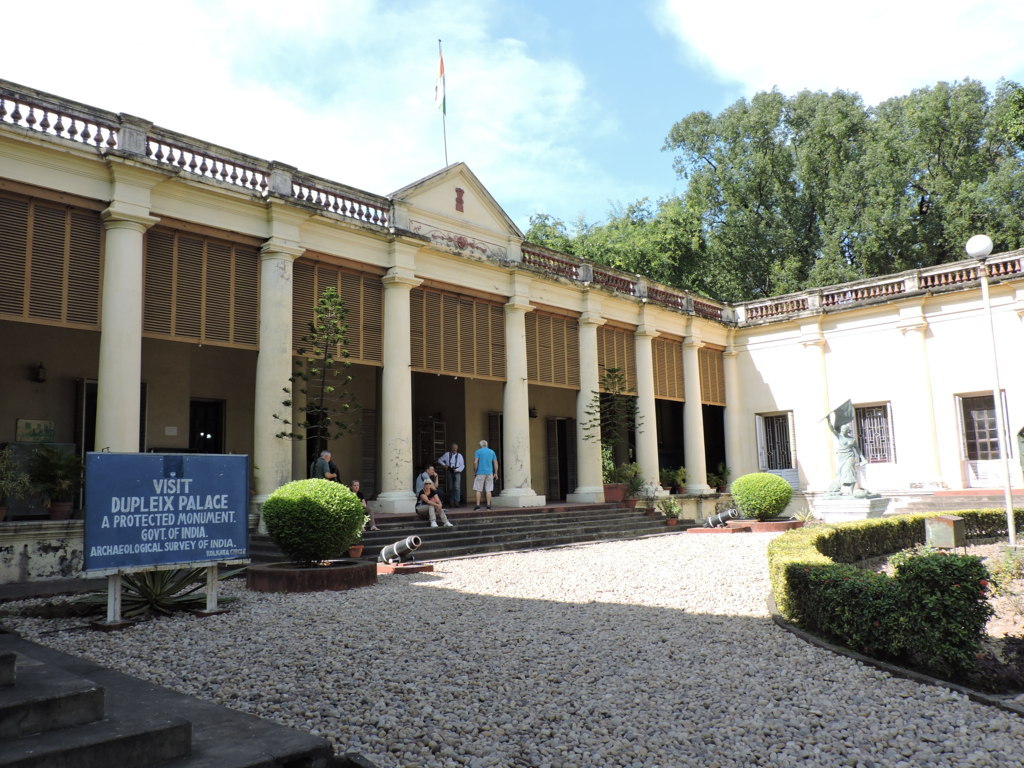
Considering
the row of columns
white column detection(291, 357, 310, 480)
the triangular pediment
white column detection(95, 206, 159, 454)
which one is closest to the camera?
white column detection(95, 206, 159, 454)

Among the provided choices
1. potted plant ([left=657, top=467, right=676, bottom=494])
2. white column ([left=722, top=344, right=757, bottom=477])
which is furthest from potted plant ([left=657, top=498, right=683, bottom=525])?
white column ([left=722, top=344, right=757, bottom=477])

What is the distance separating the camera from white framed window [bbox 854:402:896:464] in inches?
776

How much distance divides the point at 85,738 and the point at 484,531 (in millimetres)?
10368

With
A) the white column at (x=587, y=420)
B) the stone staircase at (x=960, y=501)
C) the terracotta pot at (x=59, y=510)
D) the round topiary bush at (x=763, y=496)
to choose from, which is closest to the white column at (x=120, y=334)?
the terracotta pot at (x=59, y=510)

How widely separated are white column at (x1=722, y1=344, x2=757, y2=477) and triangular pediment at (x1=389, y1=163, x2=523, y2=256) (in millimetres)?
8858

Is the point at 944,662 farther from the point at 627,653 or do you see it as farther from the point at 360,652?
the point at 360,652

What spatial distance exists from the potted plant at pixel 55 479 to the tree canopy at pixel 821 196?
77.0 ft

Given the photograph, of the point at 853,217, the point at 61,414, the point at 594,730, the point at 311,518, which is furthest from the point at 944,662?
the point at 853,217

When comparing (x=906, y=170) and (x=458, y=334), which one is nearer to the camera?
(x=458, y=334)

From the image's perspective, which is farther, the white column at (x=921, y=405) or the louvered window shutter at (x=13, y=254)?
the white column at (x=921, y=405)

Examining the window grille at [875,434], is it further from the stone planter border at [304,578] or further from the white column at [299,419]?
the stone planter border at [304,578]

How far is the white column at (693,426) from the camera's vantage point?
2022 cm

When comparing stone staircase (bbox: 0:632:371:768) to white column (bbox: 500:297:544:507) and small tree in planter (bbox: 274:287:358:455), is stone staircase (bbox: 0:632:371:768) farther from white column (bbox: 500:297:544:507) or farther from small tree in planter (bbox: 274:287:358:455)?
white column (bbox: 500:297:544:507)

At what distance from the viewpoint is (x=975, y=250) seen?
11.8 m
